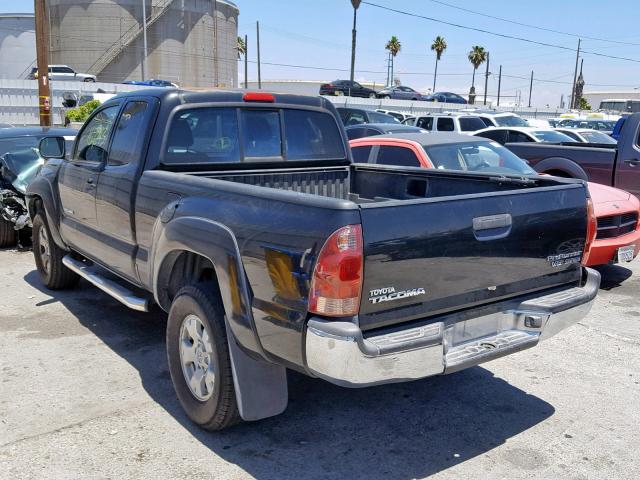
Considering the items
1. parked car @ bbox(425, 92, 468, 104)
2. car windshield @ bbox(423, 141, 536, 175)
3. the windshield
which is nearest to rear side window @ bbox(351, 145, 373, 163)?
Result: car windshield @ bbox(423, 141, 536, 175)

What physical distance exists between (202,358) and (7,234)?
20.4 feet

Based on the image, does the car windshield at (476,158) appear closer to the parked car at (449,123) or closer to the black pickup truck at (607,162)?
the black pickup truck at (607,162)

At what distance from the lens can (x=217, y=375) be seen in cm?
361

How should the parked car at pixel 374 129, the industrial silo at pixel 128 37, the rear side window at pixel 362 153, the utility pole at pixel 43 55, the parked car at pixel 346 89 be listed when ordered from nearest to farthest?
1. the rear side window at pixel 362 153
2. the parked car at pixel 374 129
3. the utility pole at pixel 43 55
4. the parked car at pixel 346 89
5. the industrial silo at pixel 128 37

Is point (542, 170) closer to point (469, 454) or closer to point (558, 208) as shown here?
point (558, 208)

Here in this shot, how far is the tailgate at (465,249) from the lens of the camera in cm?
304

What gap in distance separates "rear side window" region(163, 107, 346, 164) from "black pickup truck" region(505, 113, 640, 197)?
5.34 m

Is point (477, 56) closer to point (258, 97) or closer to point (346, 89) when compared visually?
point (346, 89)

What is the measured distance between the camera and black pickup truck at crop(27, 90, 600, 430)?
9.87ft

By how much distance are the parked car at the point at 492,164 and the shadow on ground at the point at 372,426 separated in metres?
2.98

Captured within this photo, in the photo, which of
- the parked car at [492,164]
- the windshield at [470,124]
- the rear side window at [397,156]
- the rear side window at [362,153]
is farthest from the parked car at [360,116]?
the rear side window at [397,156]

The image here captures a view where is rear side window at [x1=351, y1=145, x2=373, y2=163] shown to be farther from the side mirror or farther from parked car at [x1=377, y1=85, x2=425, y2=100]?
parked car at [x1=377, y1=85, x2=425, y2=100]

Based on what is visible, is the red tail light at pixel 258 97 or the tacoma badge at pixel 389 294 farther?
the red tail light at pixel 258 97

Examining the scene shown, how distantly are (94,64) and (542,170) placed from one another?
5338 centimetres
